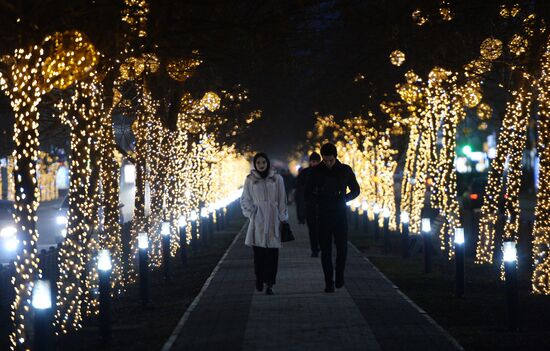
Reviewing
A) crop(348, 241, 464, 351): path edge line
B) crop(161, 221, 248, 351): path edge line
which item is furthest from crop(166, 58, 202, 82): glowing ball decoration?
crop(348, 241, 464, 351): path edge line

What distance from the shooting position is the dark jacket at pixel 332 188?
57.7 ft

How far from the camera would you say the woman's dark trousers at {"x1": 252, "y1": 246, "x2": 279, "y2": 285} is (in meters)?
17.8

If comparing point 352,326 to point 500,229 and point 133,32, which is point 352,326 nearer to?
point 133,32

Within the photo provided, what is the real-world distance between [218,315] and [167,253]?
244 inches

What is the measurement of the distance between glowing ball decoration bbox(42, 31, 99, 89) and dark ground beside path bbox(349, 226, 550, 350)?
5520mm

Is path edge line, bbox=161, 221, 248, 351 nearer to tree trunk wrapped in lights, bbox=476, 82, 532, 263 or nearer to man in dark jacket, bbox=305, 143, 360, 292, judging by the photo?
man in dark jacket, bbox=305, 143, 360, 292

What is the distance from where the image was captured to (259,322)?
48.0 feet

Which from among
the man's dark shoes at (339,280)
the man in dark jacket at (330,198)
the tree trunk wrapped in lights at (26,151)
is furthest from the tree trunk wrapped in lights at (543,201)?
the tree trunk wrapped in lights at (26,151)

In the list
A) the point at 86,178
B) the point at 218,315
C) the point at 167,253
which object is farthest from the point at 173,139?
the point at 218,315

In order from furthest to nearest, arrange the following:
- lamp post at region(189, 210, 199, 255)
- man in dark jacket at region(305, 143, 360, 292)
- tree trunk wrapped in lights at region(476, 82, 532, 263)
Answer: lamp post at region(189, 210, 199, 255)
tree trunk wrapped in lights at region(476, 82, 532, 263)
man in dark jacket at region(305, 143, 360, 292)

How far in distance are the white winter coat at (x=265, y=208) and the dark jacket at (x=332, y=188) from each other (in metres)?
0.45

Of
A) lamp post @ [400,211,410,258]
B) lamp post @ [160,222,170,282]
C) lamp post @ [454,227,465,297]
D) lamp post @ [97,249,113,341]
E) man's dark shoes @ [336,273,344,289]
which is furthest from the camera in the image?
lamp post @ [400,211,410,258]

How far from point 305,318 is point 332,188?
320cm

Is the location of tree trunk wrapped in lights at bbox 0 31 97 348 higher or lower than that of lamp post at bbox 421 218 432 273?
higher
